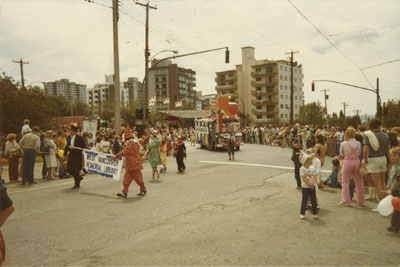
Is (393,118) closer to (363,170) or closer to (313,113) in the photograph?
(313,113)

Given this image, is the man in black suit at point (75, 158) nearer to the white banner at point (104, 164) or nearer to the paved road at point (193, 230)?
the white banner at point (104, 164)

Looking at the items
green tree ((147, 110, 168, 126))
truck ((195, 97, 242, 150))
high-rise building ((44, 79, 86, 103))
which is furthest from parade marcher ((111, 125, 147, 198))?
high-rise building ((44, 79, 86, 103))

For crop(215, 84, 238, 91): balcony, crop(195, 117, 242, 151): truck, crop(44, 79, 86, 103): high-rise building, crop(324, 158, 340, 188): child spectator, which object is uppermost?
crop(44, 79, 86, 103): high-rise building

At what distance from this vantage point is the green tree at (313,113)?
80.6 metres

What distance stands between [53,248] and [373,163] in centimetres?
685

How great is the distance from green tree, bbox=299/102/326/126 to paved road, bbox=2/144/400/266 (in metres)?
75.4

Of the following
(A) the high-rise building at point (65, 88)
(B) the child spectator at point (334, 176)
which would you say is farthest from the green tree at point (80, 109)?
(B) the child spectator at point (334, 176)

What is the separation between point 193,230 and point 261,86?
91.1 m

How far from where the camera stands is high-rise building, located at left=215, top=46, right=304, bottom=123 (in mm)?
91375

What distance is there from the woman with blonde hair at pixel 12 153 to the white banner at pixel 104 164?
10.7 ft

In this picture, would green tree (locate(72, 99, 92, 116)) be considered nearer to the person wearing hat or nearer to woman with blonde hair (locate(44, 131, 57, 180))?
woman with blonde hair (locate(44, 131, 57, 180))

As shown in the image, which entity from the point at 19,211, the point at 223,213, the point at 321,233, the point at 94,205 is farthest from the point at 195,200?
the point at 19,211

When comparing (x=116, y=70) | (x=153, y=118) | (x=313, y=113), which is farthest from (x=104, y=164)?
(x=313, y=113)

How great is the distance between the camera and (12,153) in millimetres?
12109
